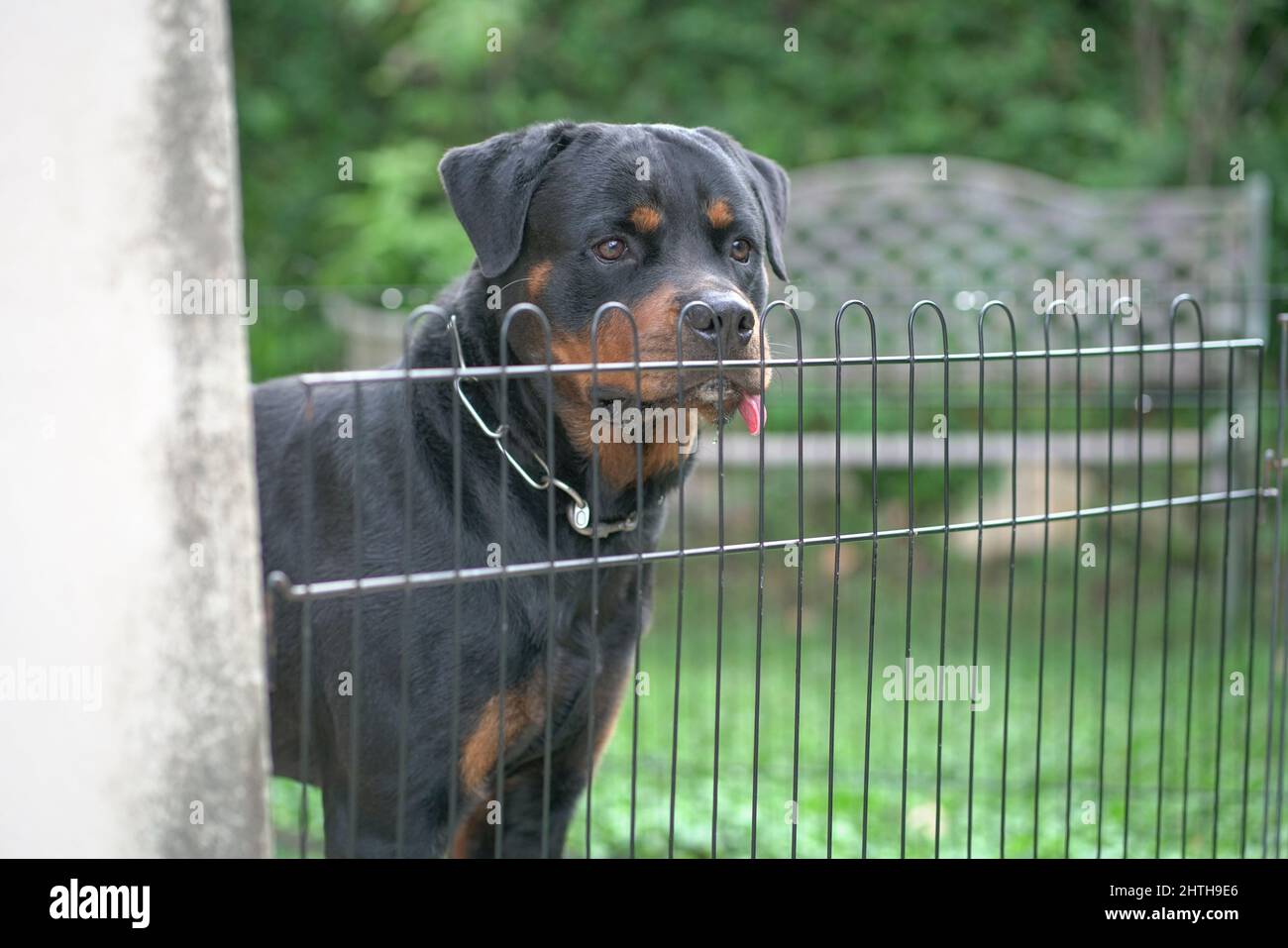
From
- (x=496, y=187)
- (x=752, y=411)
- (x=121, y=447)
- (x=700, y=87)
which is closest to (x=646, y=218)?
(x=496, y=187)

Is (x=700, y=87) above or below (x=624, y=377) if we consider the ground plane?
above

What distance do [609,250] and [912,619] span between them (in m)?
3.47

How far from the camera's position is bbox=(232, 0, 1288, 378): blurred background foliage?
795 cm

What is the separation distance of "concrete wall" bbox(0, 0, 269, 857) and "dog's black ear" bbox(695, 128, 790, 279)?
5.18 feet

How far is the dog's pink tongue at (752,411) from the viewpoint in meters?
2.68

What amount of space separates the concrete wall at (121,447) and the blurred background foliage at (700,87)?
5997 mm

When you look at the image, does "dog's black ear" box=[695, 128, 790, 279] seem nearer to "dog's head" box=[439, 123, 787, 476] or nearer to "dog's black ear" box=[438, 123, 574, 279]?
"dog's head" box=[439, 123, 787, 476]

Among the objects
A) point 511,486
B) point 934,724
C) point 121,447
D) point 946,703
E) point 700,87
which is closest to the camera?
point 121,447

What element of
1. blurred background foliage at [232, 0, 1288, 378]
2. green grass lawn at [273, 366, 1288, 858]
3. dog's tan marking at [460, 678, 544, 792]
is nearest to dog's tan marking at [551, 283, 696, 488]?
dog's tan marking at [460, 678, 544, 792]

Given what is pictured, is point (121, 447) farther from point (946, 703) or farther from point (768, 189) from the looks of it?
point (946, 703)

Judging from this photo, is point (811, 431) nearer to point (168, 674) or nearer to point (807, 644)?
point (807, 644)

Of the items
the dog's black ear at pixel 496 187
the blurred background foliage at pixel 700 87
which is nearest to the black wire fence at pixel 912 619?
the dog's black ear at pixel 496 187

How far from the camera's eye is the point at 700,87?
8609mm

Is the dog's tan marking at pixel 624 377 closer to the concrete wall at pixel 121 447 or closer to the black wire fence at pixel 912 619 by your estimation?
the black wire fence at pixel 912 619
